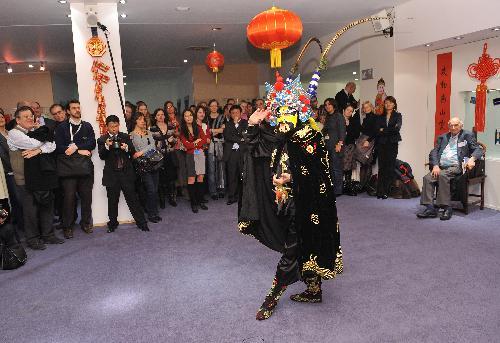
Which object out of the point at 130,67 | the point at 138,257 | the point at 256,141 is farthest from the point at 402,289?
the point at 130,67

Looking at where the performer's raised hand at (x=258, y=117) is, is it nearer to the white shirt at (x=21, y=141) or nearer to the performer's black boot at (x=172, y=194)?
the white shirt at (x=21, y=141)

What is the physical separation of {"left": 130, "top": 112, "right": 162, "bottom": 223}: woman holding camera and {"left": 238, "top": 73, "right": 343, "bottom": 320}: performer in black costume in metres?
2.53

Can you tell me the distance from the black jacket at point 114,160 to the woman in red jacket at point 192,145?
38.4 inches

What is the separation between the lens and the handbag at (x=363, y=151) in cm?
636

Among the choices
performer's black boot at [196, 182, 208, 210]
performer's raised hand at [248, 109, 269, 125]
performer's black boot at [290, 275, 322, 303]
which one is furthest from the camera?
performer's black boot at [196, 182, 208, 210]

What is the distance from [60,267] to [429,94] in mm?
5630

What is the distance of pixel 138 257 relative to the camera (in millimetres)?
3994

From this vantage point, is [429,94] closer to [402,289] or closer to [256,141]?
[402,289]

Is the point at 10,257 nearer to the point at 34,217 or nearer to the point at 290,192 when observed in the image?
the point at 34,217

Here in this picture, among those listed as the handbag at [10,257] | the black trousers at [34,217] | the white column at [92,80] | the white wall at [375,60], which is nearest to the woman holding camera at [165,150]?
the white column at [92,80]

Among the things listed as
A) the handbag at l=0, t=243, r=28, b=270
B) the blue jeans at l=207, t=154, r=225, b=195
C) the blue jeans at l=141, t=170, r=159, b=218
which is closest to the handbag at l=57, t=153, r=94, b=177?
the blue jeans at l=141, t=170, r=159, b=218

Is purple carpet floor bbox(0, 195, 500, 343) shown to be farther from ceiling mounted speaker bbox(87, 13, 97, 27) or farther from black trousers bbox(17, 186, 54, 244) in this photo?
ceiling mounted speaker bbox(87, 13, 97, 27)

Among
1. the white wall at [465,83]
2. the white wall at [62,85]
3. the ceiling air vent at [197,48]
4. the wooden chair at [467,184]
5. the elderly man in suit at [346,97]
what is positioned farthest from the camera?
the white wall at [62,85]

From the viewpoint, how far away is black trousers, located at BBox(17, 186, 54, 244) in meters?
4.21
